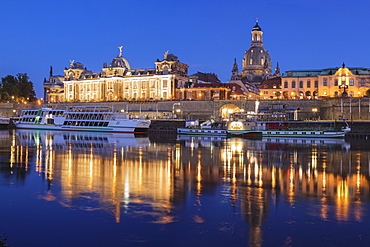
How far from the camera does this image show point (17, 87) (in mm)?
142000

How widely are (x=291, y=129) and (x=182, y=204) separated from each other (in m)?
56.4

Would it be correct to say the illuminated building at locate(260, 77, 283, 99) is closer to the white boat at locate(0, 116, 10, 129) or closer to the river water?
the white boat at locate(0, 116, 10, 129)

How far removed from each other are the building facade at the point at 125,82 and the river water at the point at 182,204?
9413 centimetres

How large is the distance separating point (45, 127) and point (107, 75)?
152 ft

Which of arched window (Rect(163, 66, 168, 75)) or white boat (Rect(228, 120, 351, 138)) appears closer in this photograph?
white boat (Rect(228, 120, 351, 138))

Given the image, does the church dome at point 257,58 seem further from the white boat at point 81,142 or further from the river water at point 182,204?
the river water at point 182,204

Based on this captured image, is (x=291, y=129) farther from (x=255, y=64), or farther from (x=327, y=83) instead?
(x=255, y=64)

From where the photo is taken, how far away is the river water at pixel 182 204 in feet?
42.1

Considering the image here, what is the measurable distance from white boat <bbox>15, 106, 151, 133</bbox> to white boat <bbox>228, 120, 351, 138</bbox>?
19849 mm

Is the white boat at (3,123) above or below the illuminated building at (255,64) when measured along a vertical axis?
below

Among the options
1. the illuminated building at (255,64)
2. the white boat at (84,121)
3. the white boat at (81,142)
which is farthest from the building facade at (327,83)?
the white boat at (81,142)

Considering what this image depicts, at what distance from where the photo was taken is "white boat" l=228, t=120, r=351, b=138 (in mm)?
64375

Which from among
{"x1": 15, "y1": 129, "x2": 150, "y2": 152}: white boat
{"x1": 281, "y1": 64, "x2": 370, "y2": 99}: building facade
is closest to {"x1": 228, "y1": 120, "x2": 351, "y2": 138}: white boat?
{"x1": 281, "y1": 64, "x2": 370, "y2": 99}: building facade

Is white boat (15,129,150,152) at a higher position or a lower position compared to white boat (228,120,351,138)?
lower
